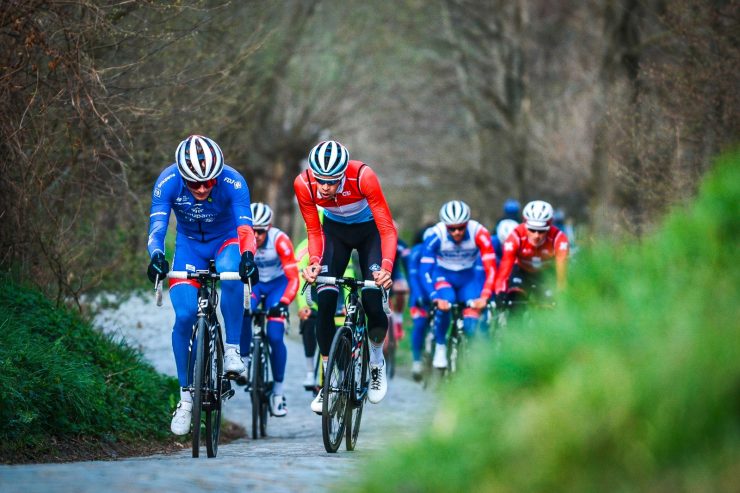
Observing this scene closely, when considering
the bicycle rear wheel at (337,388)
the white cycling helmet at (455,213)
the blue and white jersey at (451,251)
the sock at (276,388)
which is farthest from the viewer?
the blue and white jersey at (451,251)

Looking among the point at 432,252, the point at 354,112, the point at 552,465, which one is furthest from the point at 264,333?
the point at 354,112

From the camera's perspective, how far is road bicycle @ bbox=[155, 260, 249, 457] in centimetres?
866

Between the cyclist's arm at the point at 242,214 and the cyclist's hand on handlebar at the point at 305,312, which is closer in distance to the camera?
the cyclist's arm at the point at 242,214

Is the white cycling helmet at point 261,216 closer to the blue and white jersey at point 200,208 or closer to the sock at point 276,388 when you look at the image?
the sock at point 276,388

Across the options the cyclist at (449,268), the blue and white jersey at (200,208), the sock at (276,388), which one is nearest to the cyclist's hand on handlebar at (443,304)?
the cyclist at (449,268)

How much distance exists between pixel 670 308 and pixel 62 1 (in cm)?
778

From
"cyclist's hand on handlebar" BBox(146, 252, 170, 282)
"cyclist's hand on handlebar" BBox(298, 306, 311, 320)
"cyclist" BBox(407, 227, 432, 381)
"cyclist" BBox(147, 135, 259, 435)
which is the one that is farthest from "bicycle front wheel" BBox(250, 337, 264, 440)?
"cyclist" BBox(407, 227, 432, 381)

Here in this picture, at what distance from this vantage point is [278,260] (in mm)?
13383

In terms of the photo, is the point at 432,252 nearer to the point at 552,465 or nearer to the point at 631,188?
the point at 631,188

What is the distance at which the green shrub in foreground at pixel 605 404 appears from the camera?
461 centimetres

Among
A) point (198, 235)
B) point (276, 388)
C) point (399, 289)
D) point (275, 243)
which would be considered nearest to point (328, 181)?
point (198, 235)

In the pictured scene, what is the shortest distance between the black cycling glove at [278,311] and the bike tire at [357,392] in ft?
9.45

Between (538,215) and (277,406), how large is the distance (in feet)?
13.5

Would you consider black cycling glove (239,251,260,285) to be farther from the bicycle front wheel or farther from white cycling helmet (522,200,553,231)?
white cycling helmet (522,200,553,231)
